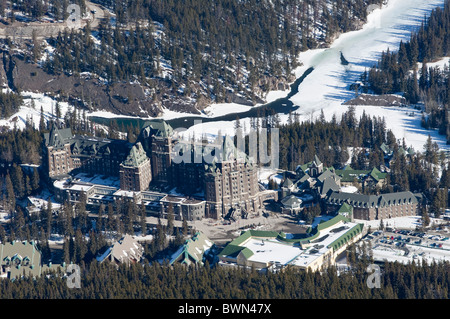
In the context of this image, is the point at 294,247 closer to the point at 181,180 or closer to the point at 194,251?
the point at 194,251

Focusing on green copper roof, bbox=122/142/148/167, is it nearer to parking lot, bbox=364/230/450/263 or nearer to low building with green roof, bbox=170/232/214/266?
low building with green roof, bbox=170/232/214/266

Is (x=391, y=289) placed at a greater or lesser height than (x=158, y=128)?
lesser

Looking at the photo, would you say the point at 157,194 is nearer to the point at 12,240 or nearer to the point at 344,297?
the point at 12,240

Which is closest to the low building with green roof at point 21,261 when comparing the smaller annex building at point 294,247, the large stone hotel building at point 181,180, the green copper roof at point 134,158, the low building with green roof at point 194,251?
the low building with green roof at point 194,251

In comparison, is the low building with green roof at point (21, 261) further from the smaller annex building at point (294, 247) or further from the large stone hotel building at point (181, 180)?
the smaller annex building at point (294, 247)

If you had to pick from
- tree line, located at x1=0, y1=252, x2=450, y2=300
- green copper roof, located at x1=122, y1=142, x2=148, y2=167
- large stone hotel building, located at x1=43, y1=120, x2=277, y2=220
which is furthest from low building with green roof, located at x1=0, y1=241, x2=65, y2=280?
green copper roof, located at x1=122, y1=142, x2=148, y2=167

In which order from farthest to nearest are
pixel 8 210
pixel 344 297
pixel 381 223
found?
pixel 8 210 → pixel 381 223 → pixel 344 297

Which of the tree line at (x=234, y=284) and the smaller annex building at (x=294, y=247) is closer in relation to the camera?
the tree line at (x=234, y=284)

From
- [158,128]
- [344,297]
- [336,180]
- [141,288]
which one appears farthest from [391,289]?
[158,128]
